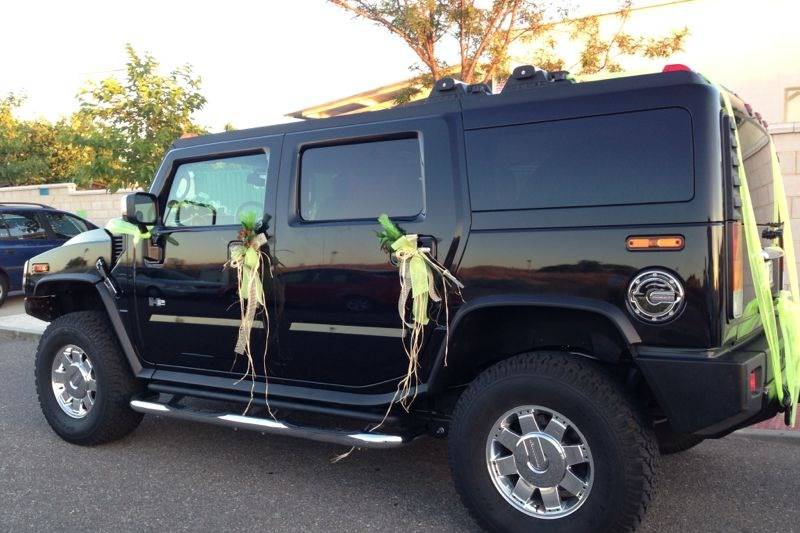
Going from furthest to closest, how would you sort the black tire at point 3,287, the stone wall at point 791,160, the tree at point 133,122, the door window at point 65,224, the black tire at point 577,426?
the door window at point 65,224 < the black tire at point 3,287 < the tree at point 133,122 < the stone wall at point 791,160 < the black tire at point 577,426

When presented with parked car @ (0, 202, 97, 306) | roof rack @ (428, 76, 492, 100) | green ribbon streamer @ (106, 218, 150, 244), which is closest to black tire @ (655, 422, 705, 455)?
roof rack @ (428, 76, 492, 100)

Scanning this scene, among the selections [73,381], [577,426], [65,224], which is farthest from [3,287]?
[577,426]

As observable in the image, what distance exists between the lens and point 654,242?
2775 millimetres

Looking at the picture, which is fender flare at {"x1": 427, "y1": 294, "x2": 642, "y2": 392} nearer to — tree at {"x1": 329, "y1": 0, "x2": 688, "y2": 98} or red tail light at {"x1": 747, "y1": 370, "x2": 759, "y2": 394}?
red tail light at {"x1": 747, "y1": 370, "x2": 759, "y2": 394}

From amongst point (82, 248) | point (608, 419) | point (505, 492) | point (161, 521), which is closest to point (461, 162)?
point (608, 419)

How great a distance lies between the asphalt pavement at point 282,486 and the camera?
3.48m

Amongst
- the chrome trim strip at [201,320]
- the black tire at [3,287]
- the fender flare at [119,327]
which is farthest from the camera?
the black tire at [3,287]

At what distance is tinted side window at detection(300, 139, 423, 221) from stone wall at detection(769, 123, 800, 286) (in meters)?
4.58

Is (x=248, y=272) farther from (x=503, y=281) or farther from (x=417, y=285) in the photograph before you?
(x=503, y=281)

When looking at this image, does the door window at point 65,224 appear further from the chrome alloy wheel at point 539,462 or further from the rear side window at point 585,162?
the chrome alloy wheel at point 539,462

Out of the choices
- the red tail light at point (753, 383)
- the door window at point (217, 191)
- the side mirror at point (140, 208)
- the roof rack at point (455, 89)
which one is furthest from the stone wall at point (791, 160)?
the side mirror at point (140, 208)

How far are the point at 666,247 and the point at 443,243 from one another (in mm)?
1037

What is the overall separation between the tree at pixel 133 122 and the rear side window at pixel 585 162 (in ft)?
19.1

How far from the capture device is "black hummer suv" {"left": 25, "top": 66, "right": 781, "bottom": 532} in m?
2.77
